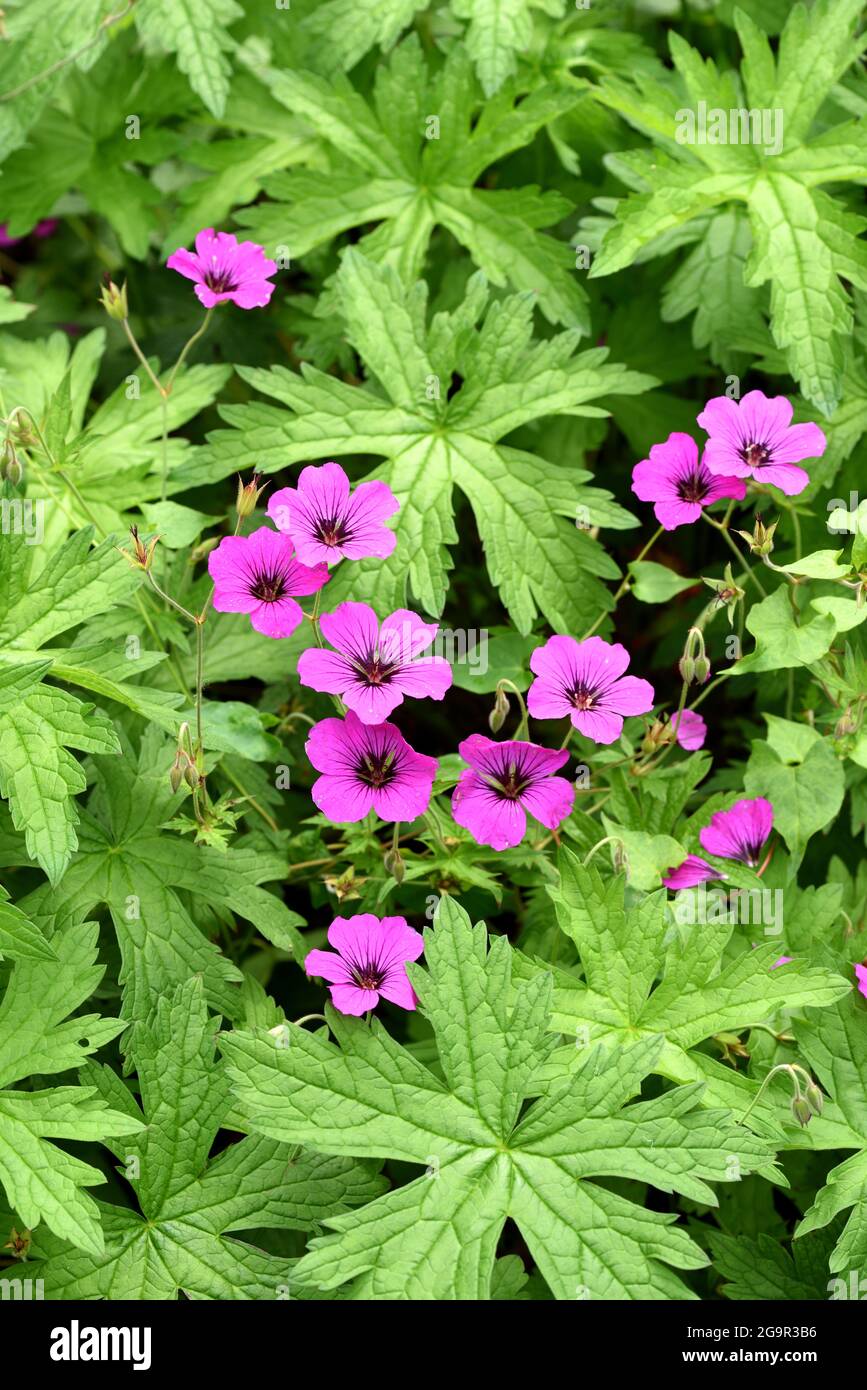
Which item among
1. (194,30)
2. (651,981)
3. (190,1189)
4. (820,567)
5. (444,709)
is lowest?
(190,1189)

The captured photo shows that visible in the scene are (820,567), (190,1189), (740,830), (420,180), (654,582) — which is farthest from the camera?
(420,180)

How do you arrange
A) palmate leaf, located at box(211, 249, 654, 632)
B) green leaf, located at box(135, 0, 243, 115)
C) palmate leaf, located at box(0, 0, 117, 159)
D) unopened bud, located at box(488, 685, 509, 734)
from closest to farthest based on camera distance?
1. unopened bud, located at box(488, 685, 509, 734)
2. palmate leaf, located at box(211, 249, 654, 632)
3. green leaf, located at box(135, 0, 243, 115)
4. palmate leaf, located at box(0, 0, 117, 159)

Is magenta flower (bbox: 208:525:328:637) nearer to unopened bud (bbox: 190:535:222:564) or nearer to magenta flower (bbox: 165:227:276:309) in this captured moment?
unopened bud (bbox: 190:535:222:564)

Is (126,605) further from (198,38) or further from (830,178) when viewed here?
(830,178)

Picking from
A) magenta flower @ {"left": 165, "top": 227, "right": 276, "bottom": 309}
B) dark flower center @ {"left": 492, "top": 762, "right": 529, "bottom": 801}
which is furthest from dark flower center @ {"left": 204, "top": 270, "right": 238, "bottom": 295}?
dark flower center @ {"left": 492, "top": 762, "right": 529, "bottom": 801}

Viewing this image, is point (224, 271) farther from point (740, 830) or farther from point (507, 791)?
point (740, 830)

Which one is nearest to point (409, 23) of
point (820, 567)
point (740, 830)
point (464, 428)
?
point (464, 428)
